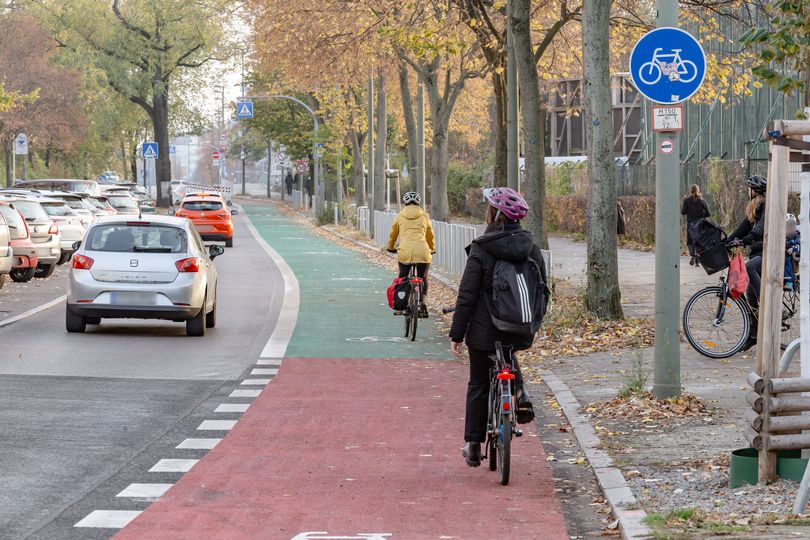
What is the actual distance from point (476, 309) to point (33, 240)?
21.9m

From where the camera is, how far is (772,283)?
8.16 meters

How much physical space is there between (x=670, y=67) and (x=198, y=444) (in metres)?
4.67

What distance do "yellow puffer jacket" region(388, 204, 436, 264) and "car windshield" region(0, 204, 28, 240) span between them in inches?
457

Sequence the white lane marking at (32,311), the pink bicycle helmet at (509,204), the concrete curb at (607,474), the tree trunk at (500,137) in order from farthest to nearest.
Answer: the tree trunk at (500,137)
the white lane marking at (32,311)
the pink bicycle helmet at (509,204)
the concrete curb at (607,474)

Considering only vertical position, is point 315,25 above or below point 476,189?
above

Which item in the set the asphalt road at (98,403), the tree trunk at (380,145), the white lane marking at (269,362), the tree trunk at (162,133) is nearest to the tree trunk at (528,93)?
the asphalt road at (98,403)

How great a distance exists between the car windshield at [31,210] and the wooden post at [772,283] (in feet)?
78.7

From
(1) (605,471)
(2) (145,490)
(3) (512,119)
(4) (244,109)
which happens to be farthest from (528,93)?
(4) (244,109)

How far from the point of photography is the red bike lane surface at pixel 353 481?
7.66 meters

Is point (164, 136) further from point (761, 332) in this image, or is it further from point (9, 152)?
point (761, 332)

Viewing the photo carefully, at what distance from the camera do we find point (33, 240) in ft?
97.3

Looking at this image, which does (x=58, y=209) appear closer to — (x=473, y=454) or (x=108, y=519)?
(x=473, y=454)

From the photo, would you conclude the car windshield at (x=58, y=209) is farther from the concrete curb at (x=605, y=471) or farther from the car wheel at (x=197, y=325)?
the concrete curb at (x=605, y=471)

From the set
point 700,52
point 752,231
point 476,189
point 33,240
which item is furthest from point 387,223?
point 700,52
